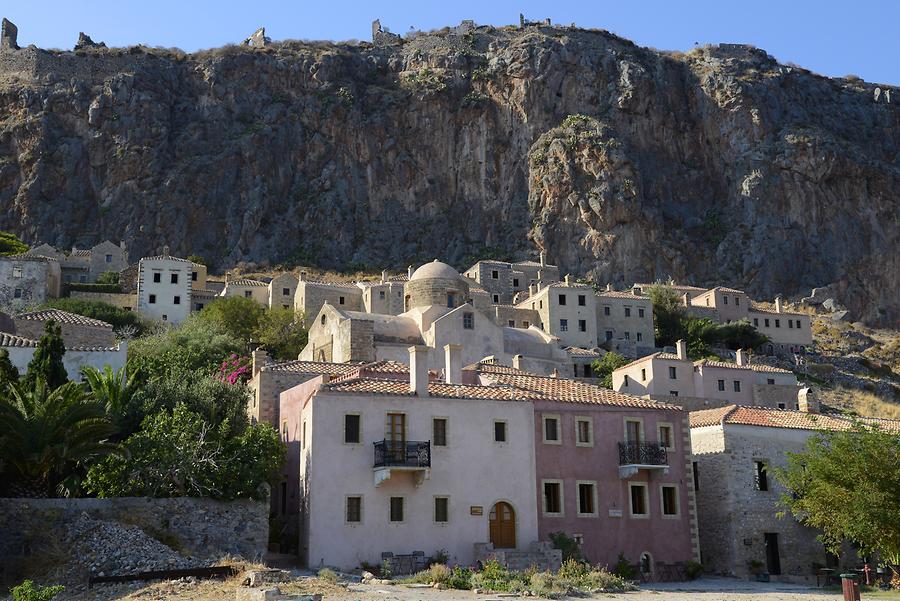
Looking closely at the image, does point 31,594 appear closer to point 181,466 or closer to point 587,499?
point 181,466

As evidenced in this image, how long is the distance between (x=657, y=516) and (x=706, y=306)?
59382 mm

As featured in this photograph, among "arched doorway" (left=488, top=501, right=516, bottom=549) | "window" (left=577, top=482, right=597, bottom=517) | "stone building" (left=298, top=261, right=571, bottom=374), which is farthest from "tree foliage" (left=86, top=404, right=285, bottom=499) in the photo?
"stone building" (left=298, top=261, right=571, bottom=374)

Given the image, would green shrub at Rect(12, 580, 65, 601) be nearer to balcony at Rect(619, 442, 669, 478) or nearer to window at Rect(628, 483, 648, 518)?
balcony at Rect(619, 442, 669, 478)

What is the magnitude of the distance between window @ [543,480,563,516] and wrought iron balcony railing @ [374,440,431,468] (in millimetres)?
4899

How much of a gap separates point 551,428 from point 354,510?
7.94 m

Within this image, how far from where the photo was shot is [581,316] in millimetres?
81438

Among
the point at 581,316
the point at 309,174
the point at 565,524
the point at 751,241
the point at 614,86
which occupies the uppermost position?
the point at 614,86

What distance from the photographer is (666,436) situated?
39.1m

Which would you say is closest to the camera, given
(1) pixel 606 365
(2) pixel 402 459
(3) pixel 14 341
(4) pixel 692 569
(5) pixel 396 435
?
(2) pixel 402 459

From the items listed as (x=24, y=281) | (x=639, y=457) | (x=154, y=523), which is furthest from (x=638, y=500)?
(x=24, y=281)

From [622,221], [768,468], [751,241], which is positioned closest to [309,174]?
[622,221]

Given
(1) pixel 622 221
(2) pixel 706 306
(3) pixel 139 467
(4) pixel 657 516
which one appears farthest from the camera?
(1) pixel 622 221

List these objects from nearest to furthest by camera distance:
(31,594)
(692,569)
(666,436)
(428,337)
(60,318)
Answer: (31,594) → (692,569) → (666,436) → (60,318) → (428,337)

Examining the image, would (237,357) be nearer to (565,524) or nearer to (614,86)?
(565,524)
